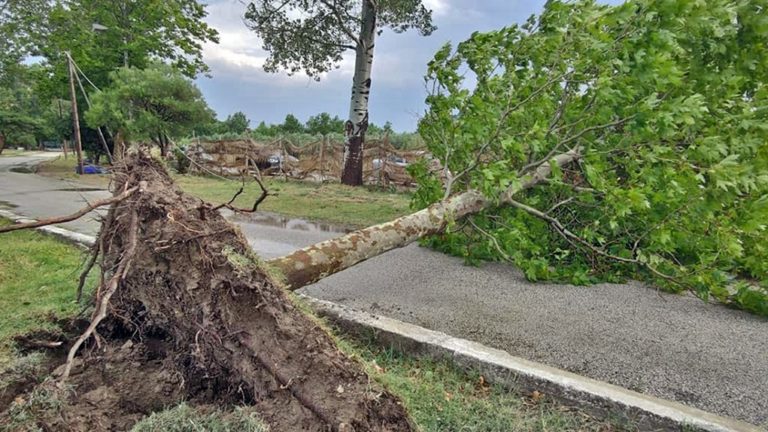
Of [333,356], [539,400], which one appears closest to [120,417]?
[333,356]

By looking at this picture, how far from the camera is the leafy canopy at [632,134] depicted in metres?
3.24

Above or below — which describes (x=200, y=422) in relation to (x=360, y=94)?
below

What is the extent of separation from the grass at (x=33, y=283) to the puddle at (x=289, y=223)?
8.91 feet

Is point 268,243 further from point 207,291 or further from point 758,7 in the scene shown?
point 758,7

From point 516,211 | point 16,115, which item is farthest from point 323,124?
point 516,211

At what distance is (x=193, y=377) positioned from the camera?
6.09 feet

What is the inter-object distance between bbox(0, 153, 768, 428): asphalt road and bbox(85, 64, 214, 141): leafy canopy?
1371cm

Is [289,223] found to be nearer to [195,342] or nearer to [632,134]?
[632,134]

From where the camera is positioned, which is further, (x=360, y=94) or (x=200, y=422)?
(x=360, y=94)

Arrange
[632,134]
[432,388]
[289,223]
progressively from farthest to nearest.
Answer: [289,223] → [632,134] → [432,388]

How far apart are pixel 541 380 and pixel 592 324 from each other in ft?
4.33

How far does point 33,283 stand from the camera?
3564 millimetres

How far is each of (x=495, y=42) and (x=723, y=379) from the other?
11.1 feet

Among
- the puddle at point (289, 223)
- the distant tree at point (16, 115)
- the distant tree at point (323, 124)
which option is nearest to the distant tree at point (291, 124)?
the distant tree at point (323, 124)
